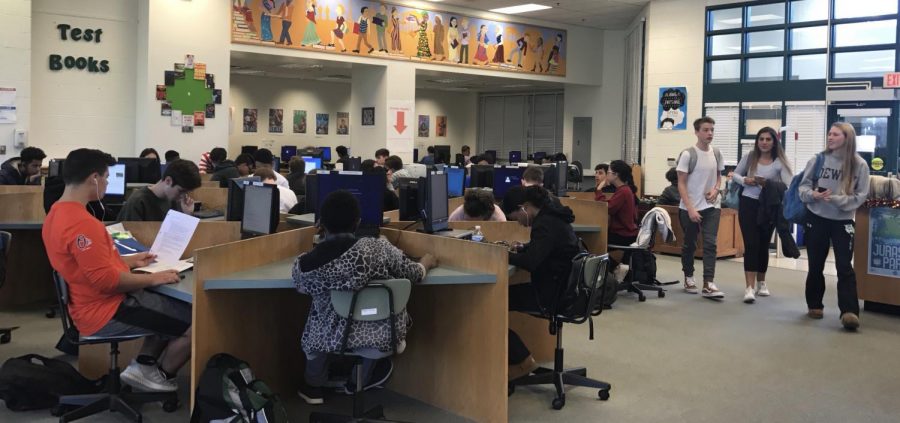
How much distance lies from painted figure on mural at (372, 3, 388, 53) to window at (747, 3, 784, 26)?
5.58 m

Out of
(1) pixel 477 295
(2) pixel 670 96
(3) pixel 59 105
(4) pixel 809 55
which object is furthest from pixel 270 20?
(1) pixel 477 295

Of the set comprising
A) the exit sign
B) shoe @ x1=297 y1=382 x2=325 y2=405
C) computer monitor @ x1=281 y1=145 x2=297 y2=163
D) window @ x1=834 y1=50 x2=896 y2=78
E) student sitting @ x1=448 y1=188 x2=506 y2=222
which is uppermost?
window @ x1=834 y1=50 x2=896 y2=78

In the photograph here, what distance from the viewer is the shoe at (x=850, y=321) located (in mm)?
5926

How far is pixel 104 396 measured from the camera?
12.4 feet

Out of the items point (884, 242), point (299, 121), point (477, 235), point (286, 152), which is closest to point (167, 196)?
point (477, 235)

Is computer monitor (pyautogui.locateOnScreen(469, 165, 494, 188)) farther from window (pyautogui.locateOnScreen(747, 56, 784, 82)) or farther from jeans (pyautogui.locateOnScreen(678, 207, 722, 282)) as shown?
window (pyautogui.locateOnScreen(747, 56, 784, 82))

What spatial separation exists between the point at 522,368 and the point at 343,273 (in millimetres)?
1656

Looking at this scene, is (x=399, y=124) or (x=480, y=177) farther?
(x=399, y=124)

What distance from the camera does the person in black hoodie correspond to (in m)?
4.13

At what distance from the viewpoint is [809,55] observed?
464 inches

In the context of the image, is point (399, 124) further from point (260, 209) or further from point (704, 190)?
point (260, 209)

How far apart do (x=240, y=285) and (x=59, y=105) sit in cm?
805

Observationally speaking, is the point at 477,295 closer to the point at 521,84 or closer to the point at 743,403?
the point at 743,403

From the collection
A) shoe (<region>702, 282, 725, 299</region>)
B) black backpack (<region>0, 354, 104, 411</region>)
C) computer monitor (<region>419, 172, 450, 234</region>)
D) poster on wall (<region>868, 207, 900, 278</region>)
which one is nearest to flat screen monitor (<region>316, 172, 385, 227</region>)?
computer monitor (<region>419, 172, 450, 234</region>)
